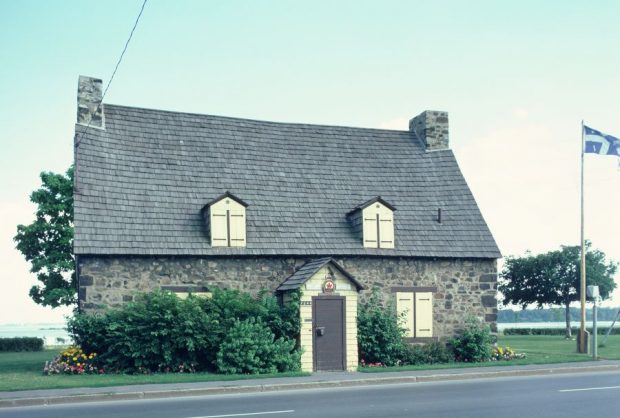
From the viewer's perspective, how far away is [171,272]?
22.6 m

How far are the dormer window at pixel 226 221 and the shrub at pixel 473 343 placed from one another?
8.02 m

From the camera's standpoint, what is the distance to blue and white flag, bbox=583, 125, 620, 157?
27.1 metres

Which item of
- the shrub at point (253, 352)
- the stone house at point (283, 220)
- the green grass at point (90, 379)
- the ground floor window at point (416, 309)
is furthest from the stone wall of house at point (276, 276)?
the green grass at point (90, 379)

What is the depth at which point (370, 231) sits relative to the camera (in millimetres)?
24719

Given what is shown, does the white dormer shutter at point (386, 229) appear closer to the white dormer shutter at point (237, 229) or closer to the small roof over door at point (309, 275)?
the small roof over door at point (309, 275)

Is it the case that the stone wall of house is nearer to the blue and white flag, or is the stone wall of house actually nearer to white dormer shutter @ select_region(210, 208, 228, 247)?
white dormer shutter @ select_region(210, 208, 228, 247)

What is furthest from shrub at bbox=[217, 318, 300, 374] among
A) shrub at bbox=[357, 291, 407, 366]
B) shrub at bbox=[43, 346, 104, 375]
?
shrub at bbox=[43, 346, 104, 375]

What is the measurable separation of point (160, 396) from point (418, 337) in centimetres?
1106

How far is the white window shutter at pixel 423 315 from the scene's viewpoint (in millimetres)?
24750

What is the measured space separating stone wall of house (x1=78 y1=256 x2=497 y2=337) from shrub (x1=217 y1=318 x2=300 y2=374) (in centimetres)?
265

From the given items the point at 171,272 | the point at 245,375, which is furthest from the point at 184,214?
the point at 245,375

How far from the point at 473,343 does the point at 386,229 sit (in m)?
4.71

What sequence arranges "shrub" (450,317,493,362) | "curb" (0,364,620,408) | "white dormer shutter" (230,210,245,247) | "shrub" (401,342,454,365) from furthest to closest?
"shrub" (450,317,493,362), "shrub" (401,342,454,365), "white dormer shutter" (230,210,245,247), "curb" (0,364,620,408)

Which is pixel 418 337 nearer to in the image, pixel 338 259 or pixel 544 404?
pixel 338 259
